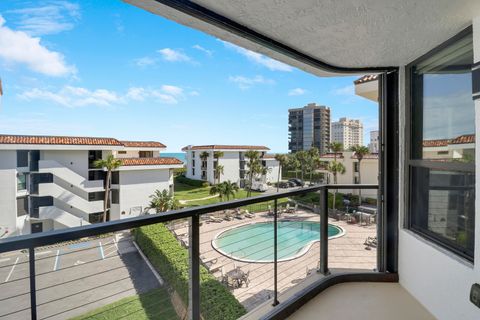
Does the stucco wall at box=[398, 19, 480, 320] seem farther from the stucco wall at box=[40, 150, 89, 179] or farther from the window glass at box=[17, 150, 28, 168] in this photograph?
the stucco wall at box=[40, 150, 89, 179]

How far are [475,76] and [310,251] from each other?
9.91 metres

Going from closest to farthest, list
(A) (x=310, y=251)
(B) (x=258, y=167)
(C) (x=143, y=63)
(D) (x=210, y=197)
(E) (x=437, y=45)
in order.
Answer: (E) (x=437, y=45) < (A) (x=310, y=251) < (D) (x=210, y=197) < (B) (x=258, y=167) < (C) (x=143, y=63)

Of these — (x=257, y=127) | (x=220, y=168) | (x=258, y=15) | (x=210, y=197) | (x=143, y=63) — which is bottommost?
(x=210, y=197)

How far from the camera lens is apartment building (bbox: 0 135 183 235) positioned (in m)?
17.6

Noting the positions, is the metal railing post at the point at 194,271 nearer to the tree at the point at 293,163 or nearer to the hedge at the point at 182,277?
the hedge at the point at 182,277

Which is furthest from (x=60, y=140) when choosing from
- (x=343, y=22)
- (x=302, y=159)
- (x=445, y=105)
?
(x=302, y=159)

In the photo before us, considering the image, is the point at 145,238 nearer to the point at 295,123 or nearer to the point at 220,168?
the point at 220,168

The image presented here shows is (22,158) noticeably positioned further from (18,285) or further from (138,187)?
(18,285)

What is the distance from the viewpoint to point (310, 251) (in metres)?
10.5

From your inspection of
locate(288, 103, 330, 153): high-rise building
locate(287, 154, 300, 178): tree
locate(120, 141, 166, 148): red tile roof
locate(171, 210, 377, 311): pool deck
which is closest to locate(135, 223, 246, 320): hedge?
locate(171, 210, 377, 311): pool deck

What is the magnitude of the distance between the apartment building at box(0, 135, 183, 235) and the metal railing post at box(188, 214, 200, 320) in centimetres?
2186

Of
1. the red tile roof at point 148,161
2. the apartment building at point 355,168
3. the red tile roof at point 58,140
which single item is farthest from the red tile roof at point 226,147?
the red tile roof at point 58,140

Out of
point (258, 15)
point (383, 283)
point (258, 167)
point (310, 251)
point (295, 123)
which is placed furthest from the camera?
point (295, 123)

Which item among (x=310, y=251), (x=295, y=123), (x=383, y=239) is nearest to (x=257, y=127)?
(x=295, y=123)
